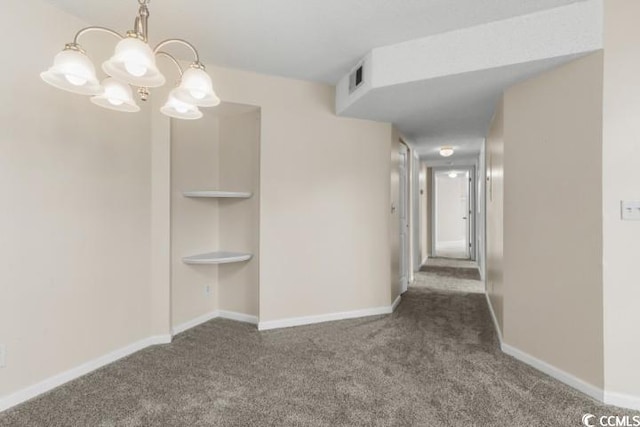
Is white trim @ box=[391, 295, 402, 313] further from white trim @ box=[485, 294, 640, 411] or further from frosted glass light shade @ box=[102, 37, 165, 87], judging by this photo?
frosted glass light shade @ box=[102, 37, 165, 87]

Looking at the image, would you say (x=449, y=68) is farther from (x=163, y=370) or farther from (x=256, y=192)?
(x=163, y=370)

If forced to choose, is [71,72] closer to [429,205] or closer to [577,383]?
[577,383]

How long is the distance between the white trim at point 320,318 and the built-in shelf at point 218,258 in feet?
2.27

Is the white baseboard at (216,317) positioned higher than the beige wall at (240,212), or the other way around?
the beige wall at (240,212)

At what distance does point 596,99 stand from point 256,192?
2.81 m

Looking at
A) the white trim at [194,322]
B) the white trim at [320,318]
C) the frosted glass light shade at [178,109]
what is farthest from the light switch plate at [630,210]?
the white trim at [194,322]

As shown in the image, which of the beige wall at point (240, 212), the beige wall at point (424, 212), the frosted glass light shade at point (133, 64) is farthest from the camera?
the beige wall at point (424, 212)

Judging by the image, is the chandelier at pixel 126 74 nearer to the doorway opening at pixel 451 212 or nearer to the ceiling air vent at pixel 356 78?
the ceiling air vent at pixel 356 78

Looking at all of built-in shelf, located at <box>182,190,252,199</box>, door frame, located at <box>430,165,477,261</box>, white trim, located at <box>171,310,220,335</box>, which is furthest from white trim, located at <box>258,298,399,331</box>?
door frame, located at <box>430,165,477,261</box>

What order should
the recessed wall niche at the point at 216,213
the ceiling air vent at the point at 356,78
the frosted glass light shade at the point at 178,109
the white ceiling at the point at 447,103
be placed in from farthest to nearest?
the recessed wall niche at the point at 216,213
the ceiling air vent at the point at 356,78
the white ceiling at the point at 447,103
the frosted glass light shade at the point at 178,109

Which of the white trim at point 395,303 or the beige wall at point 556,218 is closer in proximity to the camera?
the beige wall at point 556,218

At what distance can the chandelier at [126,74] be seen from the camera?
133 cm

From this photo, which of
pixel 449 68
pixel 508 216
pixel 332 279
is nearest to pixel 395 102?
pixel 449 68

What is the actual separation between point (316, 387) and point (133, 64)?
6.91ft
